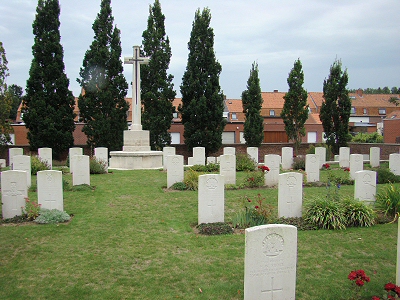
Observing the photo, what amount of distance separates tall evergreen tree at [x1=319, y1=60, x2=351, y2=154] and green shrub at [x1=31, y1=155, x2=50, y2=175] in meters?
19.2

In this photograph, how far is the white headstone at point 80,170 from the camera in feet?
41.1

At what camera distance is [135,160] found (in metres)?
18.9

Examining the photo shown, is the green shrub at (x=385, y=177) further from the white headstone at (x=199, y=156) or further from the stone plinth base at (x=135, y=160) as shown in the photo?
the stone plinth base at (x=135, y=160)

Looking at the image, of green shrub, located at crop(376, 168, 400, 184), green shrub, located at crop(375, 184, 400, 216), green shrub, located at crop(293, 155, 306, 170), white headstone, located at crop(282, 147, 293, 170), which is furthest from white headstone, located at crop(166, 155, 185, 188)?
green shrub, located at crop(293, 155, 306, 170)

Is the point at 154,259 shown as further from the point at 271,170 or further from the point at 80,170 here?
the point at 271,170

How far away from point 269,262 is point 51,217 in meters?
5.75

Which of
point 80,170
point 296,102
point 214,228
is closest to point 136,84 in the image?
point 80,170

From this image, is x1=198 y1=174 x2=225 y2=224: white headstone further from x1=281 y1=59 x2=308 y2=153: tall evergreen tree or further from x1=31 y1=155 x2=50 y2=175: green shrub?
x1=281 y1=59 x2=308 y2=153: tall evergreen tree

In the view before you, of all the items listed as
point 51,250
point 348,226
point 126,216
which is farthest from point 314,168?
point 51,250

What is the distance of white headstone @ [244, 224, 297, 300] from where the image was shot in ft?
13.7

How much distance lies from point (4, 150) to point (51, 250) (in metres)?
21.3

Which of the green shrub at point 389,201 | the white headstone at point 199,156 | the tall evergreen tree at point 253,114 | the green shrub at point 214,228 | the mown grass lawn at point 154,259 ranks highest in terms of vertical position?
the tall evergreen tree at point 253,114

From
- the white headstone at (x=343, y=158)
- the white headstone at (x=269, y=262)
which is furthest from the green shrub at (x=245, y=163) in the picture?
the white headstone at (x=269, y=262)

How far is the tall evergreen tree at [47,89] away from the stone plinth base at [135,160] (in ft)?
19.8
